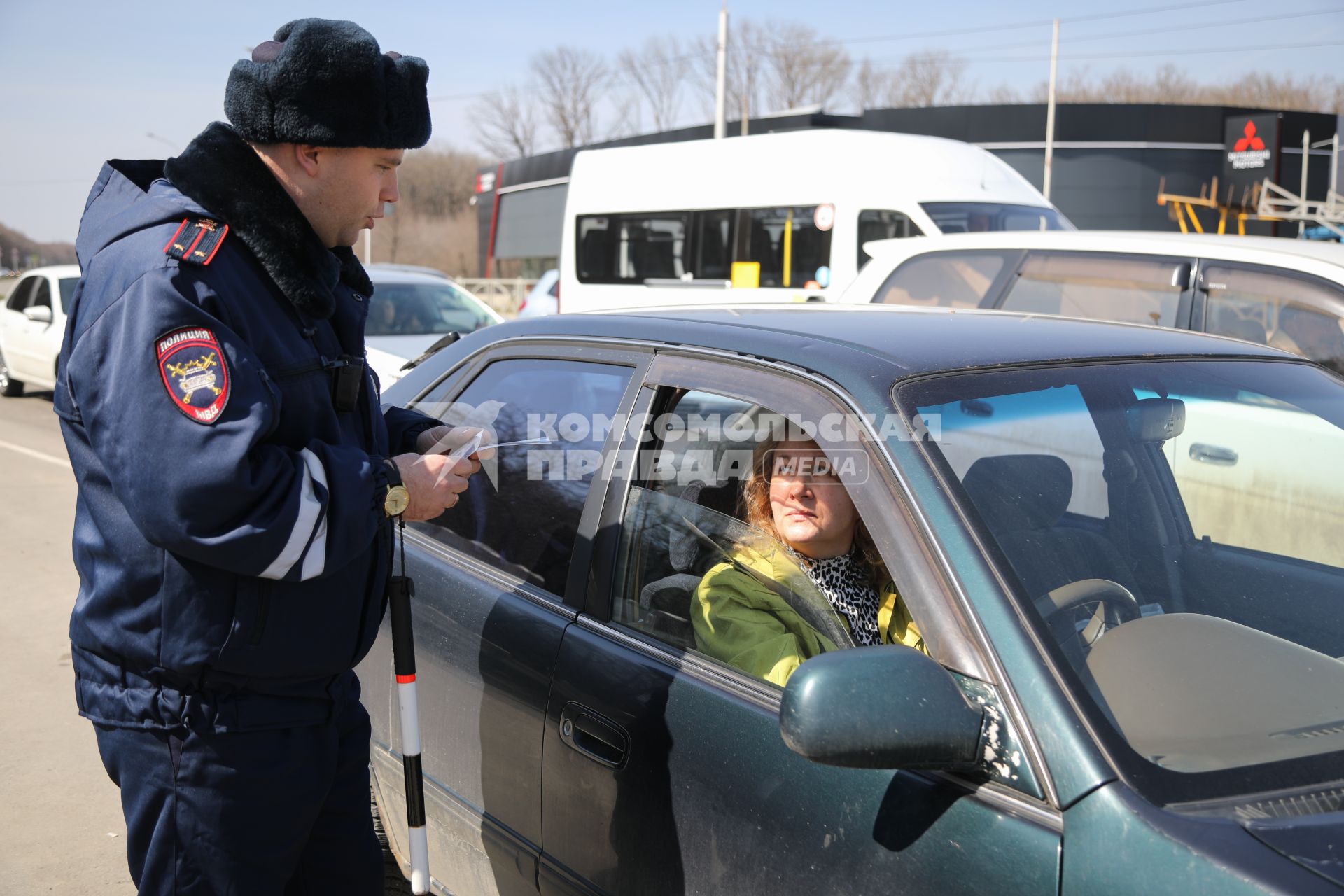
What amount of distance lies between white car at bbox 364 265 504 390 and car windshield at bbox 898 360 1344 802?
6.58 meters

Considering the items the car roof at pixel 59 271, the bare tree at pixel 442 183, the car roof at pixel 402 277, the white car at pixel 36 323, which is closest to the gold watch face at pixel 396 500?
the car roof at pixel 402 277

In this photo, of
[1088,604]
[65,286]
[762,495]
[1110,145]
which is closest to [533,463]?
[762,495]

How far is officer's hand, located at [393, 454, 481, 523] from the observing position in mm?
1936

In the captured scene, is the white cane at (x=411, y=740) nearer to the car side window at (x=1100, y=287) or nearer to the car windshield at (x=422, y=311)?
the car side window at (x=1100, y=287)

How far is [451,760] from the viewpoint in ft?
7.89

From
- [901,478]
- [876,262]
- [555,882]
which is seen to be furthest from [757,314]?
[876,262]

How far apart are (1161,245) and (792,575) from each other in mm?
3718

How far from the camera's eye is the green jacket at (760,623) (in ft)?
6.42

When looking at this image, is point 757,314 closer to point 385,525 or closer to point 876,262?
point 385,525

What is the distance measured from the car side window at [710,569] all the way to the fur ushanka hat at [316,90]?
785 millimetres

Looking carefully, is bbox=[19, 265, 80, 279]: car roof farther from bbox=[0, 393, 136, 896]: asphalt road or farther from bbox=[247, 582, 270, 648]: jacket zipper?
bbox=[247, 582, 270, 648]: jacket zipper

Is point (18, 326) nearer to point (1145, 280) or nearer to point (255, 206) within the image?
point (1145, 280)

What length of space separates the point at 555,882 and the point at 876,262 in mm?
4970

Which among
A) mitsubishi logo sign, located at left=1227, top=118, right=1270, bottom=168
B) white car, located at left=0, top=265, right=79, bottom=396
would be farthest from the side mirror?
mitsubishi logo sign, located at left=1227, top=118, right=1270, bottom=168
